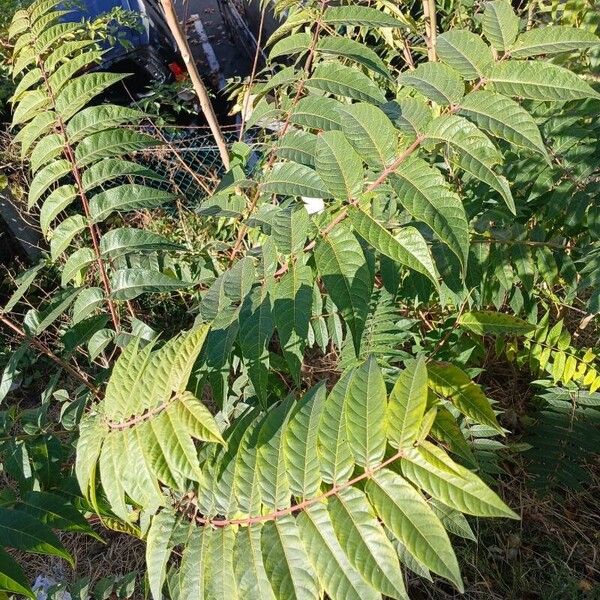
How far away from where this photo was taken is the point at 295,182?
1427 millimetres

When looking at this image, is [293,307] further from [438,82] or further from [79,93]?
[79,93]

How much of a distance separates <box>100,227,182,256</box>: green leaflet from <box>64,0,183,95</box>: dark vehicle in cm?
419

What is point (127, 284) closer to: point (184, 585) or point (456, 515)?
point (184, 585)

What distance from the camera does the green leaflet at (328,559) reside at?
3.02 ft

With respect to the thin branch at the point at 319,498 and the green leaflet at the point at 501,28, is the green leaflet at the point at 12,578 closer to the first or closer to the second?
the thin branch at the point at 319,498

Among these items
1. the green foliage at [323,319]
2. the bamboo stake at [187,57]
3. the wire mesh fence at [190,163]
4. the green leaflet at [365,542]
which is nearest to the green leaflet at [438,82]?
the green foliage at [323,319]

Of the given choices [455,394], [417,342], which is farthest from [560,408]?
[455,394]

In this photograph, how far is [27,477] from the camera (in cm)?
154

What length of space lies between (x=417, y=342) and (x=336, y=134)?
1.15 metres

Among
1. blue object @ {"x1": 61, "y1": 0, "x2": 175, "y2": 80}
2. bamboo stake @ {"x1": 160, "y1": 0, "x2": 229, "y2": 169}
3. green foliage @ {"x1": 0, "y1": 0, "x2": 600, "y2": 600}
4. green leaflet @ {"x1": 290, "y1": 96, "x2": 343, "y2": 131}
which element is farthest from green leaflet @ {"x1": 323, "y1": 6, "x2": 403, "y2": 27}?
blue object @ {"x1": 61, "y1": 0, "x2": 175, "y2": 80}

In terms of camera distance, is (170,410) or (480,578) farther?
(480,578)

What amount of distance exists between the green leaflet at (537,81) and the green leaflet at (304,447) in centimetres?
70

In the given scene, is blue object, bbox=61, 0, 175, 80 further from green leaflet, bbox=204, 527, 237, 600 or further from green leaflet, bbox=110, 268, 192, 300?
green leaflet, bbox=204, 527, 237, 600

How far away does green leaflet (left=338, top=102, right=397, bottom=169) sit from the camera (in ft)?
3.89
